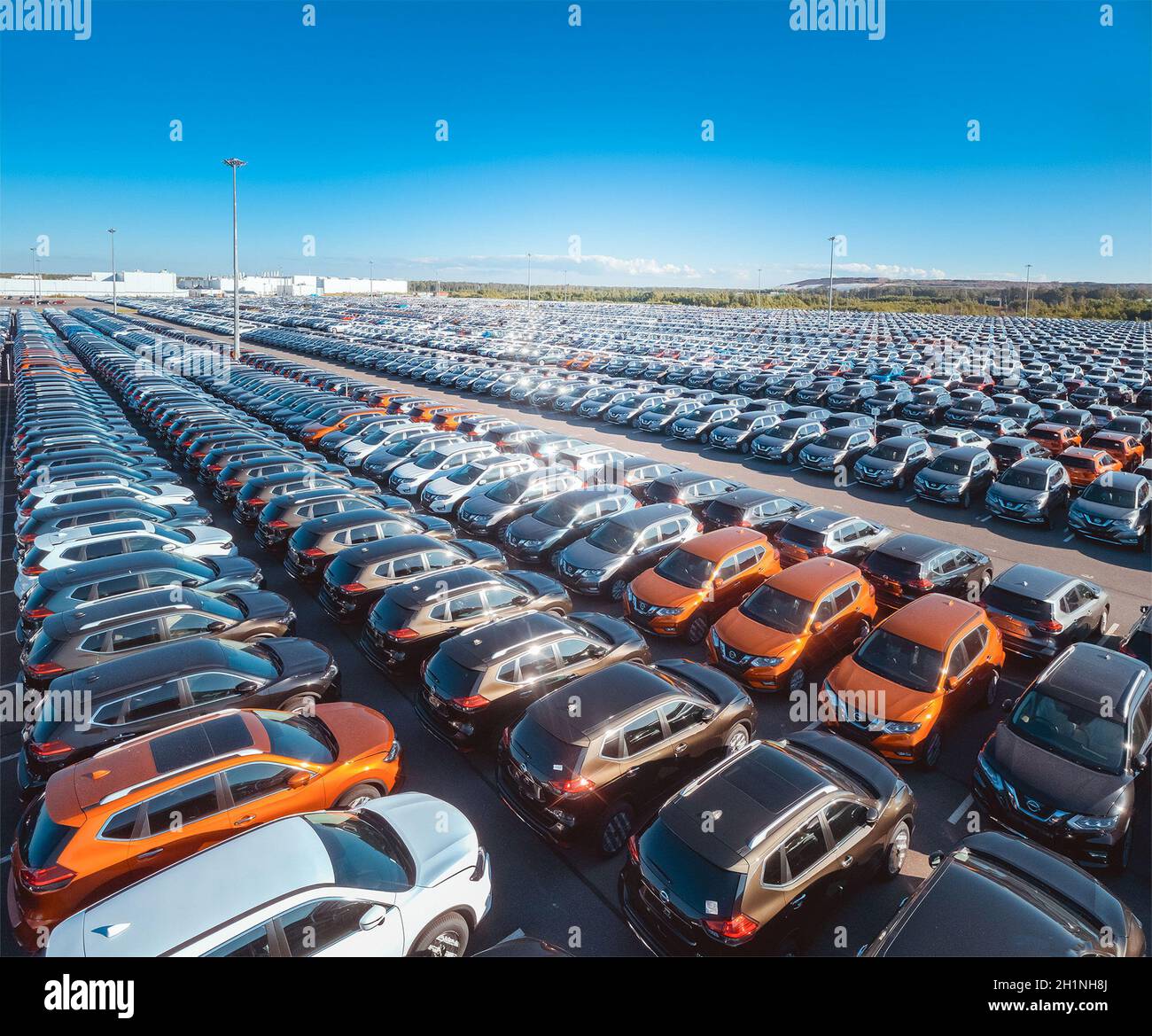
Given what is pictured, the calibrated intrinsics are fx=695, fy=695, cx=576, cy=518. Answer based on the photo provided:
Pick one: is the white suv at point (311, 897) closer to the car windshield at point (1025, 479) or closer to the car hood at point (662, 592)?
the car hood at point (662, 592)

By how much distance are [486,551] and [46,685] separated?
6.52 metres

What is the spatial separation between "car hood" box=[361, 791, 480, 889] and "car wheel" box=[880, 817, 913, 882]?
3.64 metres

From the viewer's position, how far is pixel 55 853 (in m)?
5.23

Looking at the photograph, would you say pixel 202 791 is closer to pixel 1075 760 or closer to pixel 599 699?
pixel 599 699

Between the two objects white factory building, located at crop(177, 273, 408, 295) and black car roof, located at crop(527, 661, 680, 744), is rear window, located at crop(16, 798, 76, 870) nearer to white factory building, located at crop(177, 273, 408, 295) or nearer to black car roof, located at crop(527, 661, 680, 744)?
black car roof, located at crop(527, 661, 680, 744)

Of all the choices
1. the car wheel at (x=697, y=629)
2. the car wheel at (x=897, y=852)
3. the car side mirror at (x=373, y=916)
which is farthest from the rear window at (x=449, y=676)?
the car wheel at (x=897, y=852)

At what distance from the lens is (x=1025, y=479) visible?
55.7 ft

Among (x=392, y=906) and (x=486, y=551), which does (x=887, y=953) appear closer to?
(x=392, y=906)

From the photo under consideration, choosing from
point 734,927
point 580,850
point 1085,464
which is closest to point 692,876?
point 734,927

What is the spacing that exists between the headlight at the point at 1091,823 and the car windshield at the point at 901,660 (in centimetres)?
191

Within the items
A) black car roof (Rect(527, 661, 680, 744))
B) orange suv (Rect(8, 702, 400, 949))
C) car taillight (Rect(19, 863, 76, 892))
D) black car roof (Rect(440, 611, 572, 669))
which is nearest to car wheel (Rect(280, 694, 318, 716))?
orange suv (Rect(8, 702, 400, 949))

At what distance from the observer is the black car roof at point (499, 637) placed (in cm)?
803

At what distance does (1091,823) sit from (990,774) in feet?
2.92
